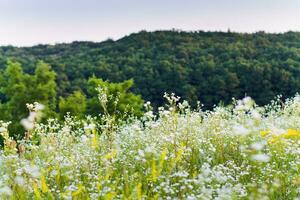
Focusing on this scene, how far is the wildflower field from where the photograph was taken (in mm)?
4816

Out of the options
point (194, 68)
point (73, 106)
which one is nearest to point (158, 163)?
point (73, 106)

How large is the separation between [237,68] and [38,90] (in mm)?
38843

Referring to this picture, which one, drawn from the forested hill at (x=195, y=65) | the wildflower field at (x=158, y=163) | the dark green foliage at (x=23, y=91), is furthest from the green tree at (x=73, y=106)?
the wildflower field at (x=158, y=163)

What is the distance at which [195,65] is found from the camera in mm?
74438

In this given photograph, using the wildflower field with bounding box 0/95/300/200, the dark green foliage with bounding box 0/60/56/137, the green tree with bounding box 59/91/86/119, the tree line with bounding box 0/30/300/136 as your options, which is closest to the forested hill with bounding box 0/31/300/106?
the tree line with bounding box 0/30/300/136

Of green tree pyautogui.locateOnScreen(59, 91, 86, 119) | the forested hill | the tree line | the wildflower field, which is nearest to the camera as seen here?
the wildflower field

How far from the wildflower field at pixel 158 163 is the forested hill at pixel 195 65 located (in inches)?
2229

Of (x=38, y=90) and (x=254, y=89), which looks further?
(x=254, y=89)

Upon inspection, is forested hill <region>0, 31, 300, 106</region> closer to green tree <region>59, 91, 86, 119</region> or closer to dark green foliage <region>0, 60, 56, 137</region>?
dark green foliage <region>0, 60, 56, 137</region>

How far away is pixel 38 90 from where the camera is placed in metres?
38.1

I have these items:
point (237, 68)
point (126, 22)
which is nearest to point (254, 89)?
point (237, 68)

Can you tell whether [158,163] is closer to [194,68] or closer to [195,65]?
[194,68]

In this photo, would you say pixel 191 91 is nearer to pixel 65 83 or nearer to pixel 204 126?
pixel 65 83

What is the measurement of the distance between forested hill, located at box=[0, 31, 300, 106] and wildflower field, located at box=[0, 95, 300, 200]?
56626 mm
